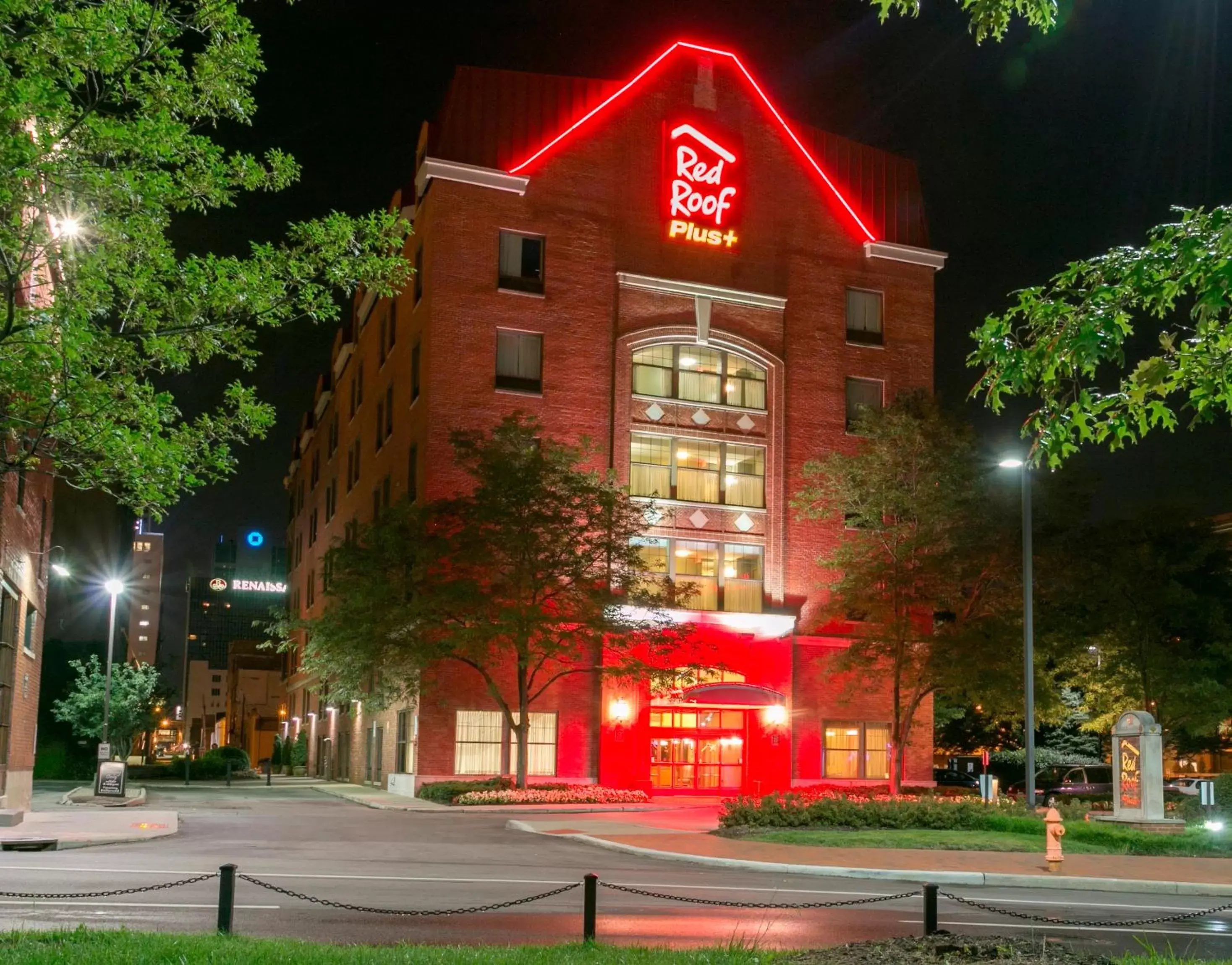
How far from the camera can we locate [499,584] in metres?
40.7

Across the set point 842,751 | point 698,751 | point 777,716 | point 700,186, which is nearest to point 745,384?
point 700,186

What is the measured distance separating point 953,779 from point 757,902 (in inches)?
1517

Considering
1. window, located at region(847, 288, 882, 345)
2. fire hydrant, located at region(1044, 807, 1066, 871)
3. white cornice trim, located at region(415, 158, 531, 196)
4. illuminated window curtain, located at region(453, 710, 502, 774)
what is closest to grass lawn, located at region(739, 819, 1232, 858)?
fire hydrant, located at region(1044, 807, 1066, 871)

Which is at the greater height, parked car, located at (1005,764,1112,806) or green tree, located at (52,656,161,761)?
green tree, located at (52,656,161,761)

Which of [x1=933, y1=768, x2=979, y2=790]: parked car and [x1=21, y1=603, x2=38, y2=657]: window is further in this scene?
[x1=933, y1=768, x2=979, y2=790]: parked car

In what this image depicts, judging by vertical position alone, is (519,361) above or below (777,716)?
above

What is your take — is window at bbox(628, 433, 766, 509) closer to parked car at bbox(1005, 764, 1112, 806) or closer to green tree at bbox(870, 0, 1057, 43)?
parked car at bbox(1005, 764, 1112, 806)

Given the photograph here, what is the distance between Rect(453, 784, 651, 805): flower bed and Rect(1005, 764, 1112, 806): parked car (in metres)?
15.8

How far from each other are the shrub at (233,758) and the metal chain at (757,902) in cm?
5230

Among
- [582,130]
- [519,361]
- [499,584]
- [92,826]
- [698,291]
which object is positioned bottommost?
[92,826]

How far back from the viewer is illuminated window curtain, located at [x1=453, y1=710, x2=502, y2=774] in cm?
4409

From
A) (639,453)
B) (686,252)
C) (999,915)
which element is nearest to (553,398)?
(639,453)

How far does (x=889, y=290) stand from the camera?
5300 centimetres

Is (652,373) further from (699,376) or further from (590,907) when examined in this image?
(590,907)
